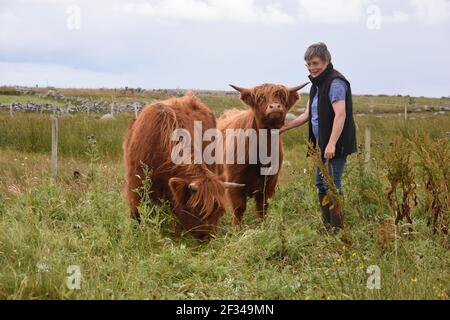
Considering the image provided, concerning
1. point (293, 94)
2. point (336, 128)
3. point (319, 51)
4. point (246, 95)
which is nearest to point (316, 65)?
point (319, 51)

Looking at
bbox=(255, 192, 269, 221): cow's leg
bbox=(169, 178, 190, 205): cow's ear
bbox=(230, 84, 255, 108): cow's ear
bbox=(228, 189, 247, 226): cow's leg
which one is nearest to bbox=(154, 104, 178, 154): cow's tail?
bbox=(169, 178, 190, 205): cow's ear

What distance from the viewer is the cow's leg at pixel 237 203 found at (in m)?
6.94

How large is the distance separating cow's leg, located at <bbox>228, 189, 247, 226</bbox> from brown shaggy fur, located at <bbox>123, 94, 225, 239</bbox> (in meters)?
0.74

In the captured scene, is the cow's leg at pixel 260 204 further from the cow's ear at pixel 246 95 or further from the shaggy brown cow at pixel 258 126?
the cow's ear at pixel 246 95

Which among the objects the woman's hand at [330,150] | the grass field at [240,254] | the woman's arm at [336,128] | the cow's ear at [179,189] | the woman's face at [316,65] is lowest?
the grass field at [240,254]

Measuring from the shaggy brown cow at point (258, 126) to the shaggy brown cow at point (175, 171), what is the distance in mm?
589

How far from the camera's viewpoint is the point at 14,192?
7707mm

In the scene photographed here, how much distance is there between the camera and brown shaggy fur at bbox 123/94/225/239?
5.32m

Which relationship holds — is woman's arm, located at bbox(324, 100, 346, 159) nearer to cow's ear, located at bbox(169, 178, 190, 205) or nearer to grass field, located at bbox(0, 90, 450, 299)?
grass field, located at bbox(0, 90, 450, 299)

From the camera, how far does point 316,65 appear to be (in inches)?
228

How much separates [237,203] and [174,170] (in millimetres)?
1552

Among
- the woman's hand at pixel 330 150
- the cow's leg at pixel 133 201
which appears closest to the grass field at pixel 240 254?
the cow's leg at pixel 133 201
